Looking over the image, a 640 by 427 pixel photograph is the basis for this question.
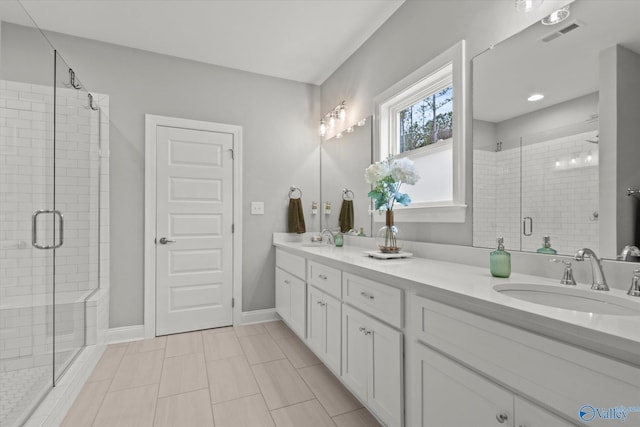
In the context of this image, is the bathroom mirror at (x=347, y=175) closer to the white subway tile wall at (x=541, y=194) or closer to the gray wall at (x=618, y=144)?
the white subway tile wall at (x=541, y=194)

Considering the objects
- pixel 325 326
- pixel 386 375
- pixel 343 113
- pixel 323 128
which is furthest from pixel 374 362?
pixel 323 128

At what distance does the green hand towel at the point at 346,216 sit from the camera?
292 cm

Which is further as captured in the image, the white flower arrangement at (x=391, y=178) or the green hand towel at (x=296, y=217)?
the green hand towel at (x=296, y=217)

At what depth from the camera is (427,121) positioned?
2090 millimetres

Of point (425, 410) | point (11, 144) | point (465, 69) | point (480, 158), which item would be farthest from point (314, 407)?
point (11, 144)

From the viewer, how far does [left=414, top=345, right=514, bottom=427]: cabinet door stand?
909mm

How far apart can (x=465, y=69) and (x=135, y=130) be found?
2.77 meters

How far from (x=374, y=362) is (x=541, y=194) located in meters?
1.08

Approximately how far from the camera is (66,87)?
7.36 feet

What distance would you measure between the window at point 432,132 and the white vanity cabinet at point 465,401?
0.92 meters

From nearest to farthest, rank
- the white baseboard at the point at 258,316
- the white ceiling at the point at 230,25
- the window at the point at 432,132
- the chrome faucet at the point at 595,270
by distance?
1. the chrome faucet at the point at 595,270
2. the window at the point at 432,132
3. the white ceiling at the point at 230,25
4. the white baseboard at the point at 258,316

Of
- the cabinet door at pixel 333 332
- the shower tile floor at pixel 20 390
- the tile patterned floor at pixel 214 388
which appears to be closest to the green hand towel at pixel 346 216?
the cabinet door at pixel 333 332

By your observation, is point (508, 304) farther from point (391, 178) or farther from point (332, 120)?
point (332, 120)

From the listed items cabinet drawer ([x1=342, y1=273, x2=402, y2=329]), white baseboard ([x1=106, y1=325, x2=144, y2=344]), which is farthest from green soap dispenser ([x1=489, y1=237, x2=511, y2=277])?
white baseboard ([x1=106, y1=325, x2=144, y2=344])
